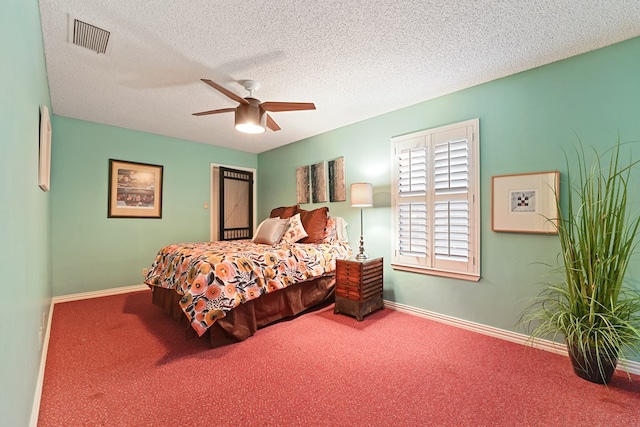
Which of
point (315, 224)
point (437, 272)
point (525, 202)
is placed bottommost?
point (437, 272)

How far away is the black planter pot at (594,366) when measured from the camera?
72.3 inches

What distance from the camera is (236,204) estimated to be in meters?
5.66

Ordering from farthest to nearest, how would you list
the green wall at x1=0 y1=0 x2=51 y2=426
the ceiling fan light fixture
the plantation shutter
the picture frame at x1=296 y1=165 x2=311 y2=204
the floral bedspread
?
1. the picture frame at x1=296 y1=165 x2=311 y2=204
2. the plantation shutter
3. the ceiling fan light fixture
4. the floral bedspread
5. the green wall at x1=0 y1=0 x2=51 y2=426

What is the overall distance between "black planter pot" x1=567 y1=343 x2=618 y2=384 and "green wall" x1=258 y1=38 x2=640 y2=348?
60 centimetres

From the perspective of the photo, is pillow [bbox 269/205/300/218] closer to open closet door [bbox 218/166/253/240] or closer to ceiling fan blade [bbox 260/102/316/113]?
open closet door [bbox 218/166/253/240]

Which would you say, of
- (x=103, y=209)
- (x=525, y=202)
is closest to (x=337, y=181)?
(x=525, y=202)

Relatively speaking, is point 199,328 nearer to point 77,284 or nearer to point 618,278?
point 77,284

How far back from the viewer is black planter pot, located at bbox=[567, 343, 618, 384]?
1837 millimetres

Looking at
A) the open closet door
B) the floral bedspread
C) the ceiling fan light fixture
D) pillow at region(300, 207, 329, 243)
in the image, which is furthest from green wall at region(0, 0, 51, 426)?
the open closet door

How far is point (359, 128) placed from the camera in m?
3.87

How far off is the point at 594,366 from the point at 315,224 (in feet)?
9.31

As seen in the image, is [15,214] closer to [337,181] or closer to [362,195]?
[362,195]

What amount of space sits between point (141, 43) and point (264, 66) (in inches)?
37.4

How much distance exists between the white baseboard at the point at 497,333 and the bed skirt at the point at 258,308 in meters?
0.85
